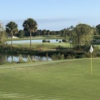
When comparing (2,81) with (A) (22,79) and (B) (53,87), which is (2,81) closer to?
(A) (22,79)

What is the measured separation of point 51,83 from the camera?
17.5 m

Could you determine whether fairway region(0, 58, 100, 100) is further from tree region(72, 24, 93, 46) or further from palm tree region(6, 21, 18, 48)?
palm tree region(6, 21, 18, 48)

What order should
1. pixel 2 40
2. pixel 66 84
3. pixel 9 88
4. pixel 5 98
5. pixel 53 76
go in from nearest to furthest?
pixel 5 98, pixel 9 88, pixel 66 84, pixel 53 76, pixel 2 40

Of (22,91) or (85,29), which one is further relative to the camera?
(85,29)

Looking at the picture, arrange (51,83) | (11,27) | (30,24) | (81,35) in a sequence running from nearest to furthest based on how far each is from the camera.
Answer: (51,83) < (81,35) < (30,24) < (11,27)

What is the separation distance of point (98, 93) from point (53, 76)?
5.73 metres

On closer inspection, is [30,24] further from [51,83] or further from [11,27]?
[51,83]

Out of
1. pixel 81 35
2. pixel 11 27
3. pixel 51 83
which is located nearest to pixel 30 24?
pixel 11 27

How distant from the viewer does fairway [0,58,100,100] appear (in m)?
13.9

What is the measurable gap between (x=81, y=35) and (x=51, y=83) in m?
56.2

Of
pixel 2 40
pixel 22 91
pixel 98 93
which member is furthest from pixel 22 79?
pixel 2 40

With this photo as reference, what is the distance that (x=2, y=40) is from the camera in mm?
86562

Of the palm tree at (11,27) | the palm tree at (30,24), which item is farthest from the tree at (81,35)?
the palm tree at (11,27)

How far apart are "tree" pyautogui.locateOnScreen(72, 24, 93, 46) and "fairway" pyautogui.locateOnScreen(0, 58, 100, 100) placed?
157 ft
